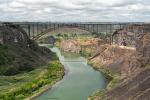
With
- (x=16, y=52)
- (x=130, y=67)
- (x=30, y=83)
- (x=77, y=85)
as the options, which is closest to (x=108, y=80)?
(x=130, y=67)

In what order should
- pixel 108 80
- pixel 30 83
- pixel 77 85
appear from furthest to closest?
pixel 108 80
pixel 77 85
pixel 30 83

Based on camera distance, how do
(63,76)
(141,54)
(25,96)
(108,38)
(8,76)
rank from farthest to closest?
(108,38), (63,76), (8,76), (141,54), (25,96)

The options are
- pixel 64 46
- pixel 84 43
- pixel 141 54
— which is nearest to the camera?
pixel 141 54

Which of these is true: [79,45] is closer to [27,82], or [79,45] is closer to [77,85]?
[77,85]

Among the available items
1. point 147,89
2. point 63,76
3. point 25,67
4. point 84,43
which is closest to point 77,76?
point 63,76

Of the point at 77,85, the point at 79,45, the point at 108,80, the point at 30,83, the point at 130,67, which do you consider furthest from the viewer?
the point at 79,45

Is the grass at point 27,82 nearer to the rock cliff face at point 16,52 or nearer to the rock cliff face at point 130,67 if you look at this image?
the rock cliff face at point 16,52

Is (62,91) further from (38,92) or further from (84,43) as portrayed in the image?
(84,43)

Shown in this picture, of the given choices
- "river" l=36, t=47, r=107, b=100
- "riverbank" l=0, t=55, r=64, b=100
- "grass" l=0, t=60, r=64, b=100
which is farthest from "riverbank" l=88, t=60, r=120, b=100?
"grass" l=0, t=60, r=64, b=100
